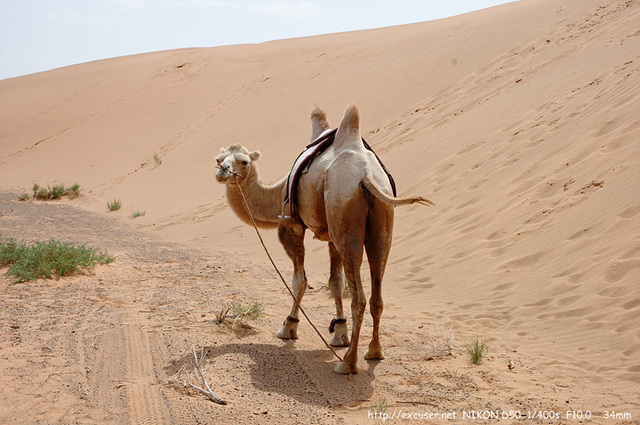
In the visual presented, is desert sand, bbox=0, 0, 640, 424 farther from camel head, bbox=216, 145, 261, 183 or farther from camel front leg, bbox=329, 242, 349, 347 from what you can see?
camel head, bbox=216, 145, 261, 183

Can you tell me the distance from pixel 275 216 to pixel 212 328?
1409 mm

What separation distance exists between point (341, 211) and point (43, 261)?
523cm

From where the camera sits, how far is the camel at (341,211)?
500 centimetres

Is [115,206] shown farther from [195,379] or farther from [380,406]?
[380,406]

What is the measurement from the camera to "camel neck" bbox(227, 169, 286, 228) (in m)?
6.55

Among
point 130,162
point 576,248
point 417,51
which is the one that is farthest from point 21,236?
point 417,51

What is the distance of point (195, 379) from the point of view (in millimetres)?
4711

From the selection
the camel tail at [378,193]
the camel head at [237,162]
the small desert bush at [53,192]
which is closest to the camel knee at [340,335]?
the camel tail at [378,193]

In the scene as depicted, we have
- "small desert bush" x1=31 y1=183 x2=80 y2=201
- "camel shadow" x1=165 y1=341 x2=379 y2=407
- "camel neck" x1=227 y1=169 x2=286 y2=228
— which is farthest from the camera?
"small desert bush" x1=31 y1=183 x2=80 y2=201

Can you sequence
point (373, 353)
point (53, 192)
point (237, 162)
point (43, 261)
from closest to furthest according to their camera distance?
point (373, 353), point (237, 162), point (43, 261), point (53, 192)

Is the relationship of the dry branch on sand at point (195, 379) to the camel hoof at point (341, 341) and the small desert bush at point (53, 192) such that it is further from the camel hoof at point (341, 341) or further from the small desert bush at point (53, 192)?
the small desert bush at point (53, 192)

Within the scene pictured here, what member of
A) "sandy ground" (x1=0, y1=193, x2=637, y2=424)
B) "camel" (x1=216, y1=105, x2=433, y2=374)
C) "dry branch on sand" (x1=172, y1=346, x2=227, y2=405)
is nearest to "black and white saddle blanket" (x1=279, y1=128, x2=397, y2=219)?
"camel" (x1=216, y1=105, x2=433, y2=374)

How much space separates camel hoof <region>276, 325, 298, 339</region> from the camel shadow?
0.16 m

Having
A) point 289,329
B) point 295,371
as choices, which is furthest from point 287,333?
point 295,371
